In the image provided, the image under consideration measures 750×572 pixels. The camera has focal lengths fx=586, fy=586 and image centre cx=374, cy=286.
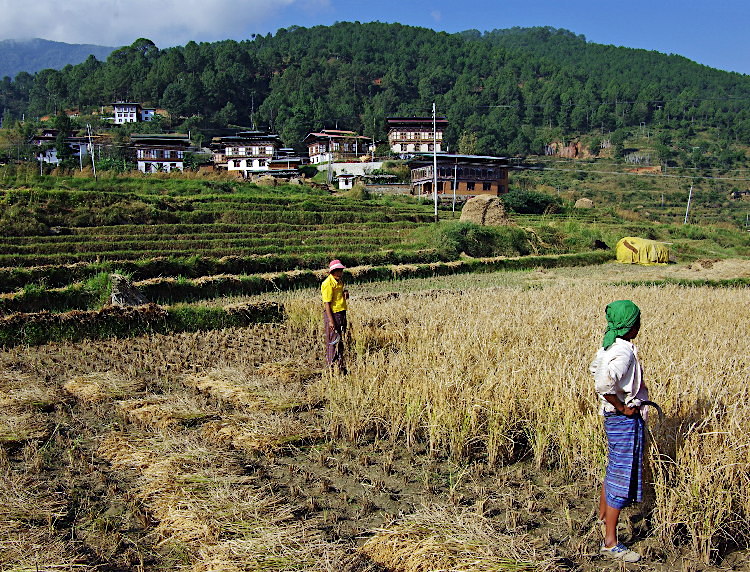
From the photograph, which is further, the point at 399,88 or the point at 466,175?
the point at 399,88

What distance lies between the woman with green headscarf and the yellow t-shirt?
3708 millimetres

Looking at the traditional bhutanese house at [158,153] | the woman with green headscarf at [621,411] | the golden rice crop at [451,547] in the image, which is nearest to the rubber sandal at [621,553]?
the woman with green headscarf at [621,411]

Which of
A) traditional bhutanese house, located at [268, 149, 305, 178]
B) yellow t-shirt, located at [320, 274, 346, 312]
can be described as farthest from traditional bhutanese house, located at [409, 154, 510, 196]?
yellow t-shirt, located at [320, 274, 346, 312]

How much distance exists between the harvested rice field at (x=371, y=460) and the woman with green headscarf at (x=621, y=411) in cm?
23

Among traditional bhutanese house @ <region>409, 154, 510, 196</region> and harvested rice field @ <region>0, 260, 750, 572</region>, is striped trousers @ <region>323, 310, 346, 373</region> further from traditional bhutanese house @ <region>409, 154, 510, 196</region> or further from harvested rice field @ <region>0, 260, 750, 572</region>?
traditional bhutanese house @ <region>409, 154, 510, 196</region>

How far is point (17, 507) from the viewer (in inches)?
146

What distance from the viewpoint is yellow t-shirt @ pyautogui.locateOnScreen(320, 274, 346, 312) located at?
260 inches

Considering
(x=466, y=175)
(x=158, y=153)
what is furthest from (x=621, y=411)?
(x=158, y=153)

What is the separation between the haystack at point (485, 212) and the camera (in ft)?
98.5

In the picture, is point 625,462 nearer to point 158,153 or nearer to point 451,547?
point 451,547

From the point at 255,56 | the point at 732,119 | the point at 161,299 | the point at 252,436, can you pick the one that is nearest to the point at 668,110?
the point at 732,119

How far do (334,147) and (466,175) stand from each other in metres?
19.8

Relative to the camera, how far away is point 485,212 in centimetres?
3027

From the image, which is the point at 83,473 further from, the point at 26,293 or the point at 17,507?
the point at 26,293
